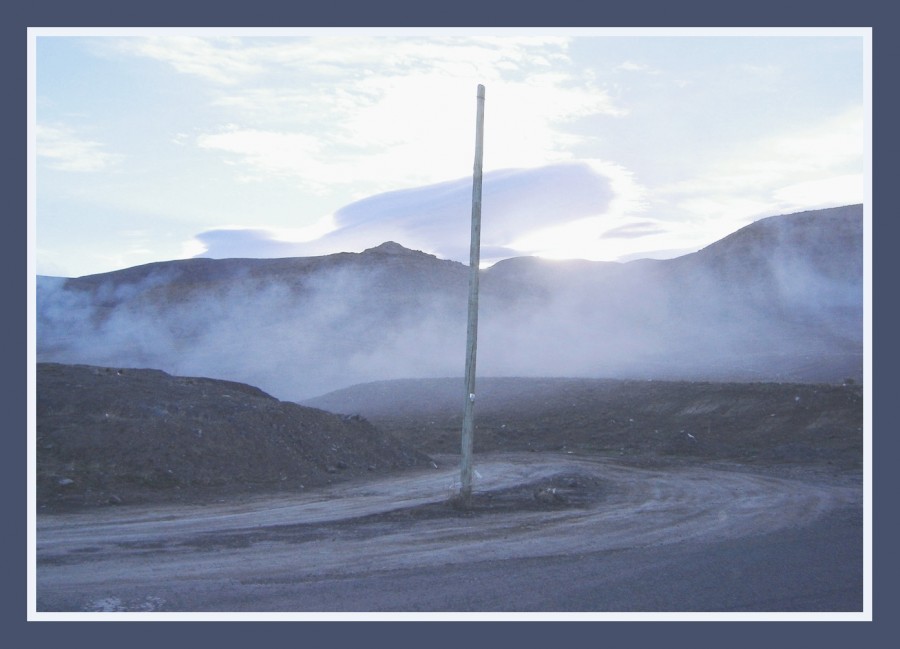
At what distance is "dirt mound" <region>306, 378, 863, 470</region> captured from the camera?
1006 inches

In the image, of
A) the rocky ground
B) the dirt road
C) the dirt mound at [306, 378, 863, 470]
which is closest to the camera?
the dirt road

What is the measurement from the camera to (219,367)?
7050 cm

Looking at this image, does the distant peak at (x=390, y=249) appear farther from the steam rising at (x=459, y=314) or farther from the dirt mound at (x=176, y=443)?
the dirt mound at (x=176, y=443)

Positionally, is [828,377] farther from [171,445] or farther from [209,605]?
[209,605]

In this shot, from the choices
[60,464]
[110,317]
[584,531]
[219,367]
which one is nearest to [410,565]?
[584,531]

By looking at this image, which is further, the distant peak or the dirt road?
the distant peak

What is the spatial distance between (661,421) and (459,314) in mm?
52223

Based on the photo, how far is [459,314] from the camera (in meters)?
83.2

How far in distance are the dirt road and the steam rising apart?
4100 cm

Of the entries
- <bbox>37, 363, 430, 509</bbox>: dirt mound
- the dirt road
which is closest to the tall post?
the dirt road

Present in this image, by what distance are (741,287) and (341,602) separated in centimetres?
7813

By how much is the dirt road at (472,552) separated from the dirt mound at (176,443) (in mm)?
1745

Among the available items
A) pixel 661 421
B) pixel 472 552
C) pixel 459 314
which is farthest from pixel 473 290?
pixel 459 314

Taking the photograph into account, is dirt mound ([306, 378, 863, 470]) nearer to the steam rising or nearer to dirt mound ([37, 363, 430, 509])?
dirt mound ([37, 363, 430, 509])
